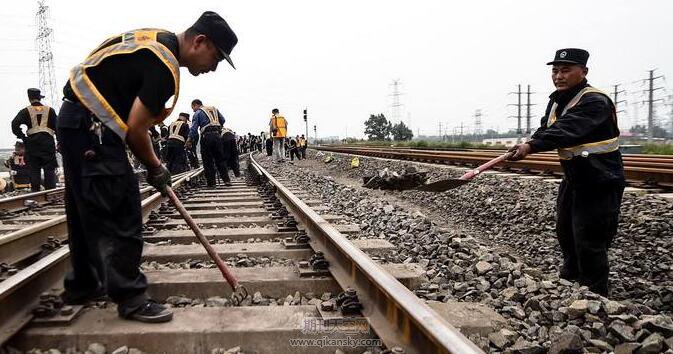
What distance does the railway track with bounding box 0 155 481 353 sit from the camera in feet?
6.80

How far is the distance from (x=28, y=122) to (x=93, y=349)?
7914 millimetres

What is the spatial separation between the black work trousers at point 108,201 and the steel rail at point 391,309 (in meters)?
1.08

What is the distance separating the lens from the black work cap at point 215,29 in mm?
2395

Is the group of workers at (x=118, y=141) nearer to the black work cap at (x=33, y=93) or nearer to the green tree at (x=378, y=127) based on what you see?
the black work cap at (x=33, y=93)

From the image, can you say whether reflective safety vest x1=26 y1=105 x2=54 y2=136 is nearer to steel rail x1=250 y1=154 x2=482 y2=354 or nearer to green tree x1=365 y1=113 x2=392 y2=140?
steel rail x1=250 y1=154 x2=482 y2=354

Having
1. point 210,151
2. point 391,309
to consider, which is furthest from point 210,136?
point 391,309

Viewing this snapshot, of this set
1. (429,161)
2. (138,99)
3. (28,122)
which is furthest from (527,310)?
(429,161)

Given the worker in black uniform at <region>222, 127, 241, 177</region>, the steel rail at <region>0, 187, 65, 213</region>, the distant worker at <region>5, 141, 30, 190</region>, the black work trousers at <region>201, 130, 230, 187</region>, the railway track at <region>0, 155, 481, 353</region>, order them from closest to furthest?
the railway track at <region>0, 155, 481, 353</region>
the steel rail at <region>0, 187, 65, 213</region>
the black work trousers at <region>201, 130, 230, 187</region>
the worker in black uniform at <region>222, 127, 241, 177</region>
the distant worker at <region>5, 141, 30, 190</region>

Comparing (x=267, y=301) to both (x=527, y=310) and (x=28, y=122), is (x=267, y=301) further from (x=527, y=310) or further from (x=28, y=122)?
(x=28, y=122)

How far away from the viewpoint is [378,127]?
4156 inches

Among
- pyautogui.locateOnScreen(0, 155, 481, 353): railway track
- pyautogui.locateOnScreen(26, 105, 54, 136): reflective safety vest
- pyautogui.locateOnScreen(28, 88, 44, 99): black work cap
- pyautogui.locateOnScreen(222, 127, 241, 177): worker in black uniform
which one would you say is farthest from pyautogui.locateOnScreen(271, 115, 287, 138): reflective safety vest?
pyautogui.locateOnScreen(0, 155, 481, 353): railway track

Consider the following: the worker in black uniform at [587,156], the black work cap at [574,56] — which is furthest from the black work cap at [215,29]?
the black work cap at [574,56]

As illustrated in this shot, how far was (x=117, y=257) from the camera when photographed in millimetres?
2338

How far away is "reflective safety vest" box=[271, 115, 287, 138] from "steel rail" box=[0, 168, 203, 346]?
540 inches
